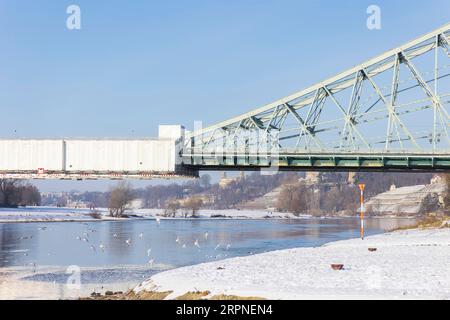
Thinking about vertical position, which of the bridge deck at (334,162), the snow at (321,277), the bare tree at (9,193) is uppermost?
the bridge deck at (334,162)

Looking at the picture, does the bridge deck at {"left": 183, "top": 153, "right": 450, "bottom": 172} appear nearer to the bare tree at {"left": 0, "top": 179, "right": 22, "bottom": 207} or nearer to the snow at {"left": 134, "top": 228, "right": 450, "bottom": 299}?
the snow at {"left": 134, "top": 228, "right": 450, "bottom": 299}

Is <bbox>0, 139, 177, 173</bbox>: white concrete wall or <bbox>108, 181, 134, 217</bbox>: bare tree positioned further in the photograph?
<bbox>108, 181, 134, 217</bbox>: bare tree

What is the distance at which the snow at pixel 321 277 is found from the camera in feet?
69.5

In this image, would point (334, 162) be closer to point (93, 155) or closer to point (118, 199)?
point (93, 155)

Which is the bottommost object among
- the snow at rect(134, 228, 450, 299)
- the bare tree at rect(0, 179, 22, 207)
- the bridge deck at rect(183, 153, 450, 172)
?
the snow at rect(134, 228, 450, 299)

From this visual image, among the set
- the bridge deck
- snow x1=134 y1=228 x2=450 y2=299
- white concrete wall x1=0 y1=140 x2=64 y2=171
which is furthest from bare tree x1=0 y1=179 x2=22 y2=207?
snow x1=134 y1=228 x2=450 y2=299

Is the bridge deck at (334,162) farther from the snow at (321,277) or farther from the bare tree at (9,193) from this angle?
the bare tree at (9,193)

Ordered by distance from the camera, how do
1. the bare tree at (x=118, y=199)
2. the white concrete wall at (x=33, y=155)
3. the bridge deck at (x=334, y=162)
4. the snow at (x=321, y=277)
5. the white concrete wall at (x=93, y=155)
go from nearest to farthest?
the snow at (x=321, y=277) → the bridge deck at (x=334, y=162) → the white concrete wall at (x=93, y=155) → the white concrete wall at (x=33, y=155) → the bare tree at (x=118, y=199)

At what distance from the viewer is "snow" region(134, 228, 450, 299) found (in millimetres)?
21194

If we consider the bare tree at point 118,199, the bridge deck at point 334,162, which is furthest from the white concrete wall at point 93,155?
the bare tree at point 118,199

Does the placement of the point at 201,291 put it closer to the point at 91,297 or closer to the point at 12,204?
the point at 91,297

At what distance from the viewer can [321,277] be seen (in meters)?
25.0

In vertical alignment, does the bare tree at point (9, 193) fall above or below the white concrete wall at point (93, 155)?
below

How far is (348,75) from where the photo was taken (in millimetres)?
65375
